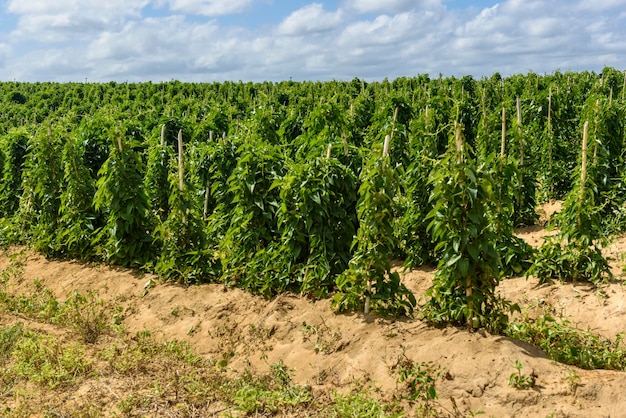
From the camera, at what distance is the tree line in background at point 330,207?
5836 millimetres

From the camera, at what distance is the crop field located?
550cm

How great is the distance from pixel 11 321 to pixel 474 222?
21.2 feet

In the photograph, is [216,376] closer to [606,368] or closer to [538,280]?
[606,368]

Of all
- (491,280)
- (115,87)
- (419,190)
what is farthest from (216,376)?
(115,87)

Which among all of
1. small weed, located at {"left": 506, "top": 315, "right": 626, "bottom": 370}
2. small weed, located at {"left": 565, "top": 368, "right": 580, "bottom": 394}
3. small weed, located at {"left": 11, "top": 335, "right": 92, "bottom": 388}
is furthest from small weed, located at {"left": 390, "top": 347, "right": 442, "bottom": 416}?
small weed, located at {"left": 11, "top": 335, "right": 92, "bottom": 388}

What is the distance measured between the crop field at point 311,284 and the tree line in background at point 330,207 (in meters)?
0.03

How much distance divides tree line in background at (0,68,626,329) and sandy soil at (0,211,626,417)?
25cm

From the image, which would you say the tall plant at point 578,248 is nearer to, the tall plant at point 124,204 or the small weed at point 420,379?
the small weed at point 420,379

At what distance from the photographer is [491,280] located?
571cm

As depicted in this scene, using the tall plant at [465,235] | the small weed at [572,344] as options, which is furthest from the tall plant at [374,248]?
the small weed at [572,344]

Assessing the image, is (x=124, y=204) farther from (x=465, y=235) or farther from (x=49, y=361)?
(x=465, y=235)

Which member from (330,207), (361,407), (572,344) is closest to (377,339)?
(361,407)

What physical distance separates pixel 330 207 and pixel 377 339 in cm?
181

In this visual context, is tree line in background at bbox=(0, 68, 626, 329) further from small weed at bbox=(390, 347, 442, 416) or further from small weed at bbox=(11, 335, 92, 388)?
small weed at bbox=(11, 335, 92, 388)
